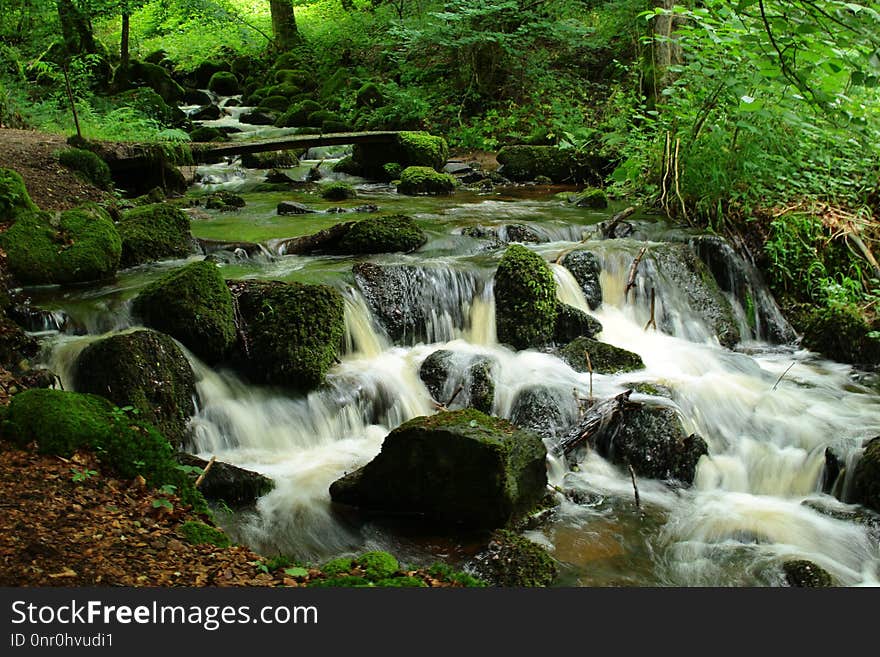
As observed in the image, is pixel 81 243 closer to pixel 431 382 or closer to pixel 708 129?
pixel 431 382

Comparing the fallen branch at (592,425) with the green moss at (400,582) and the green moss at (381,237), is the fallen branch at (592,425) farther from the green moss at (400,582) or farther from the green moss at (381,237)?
the green moss at (381,237)

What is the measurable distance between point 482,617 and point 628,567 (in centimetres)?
239

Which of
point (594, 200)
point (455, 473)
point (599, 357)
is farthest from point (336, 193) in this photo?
point (455, 473)

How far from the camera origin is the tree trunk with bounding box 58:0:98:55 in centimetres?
1769

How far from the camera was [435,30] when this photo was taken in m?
17.5

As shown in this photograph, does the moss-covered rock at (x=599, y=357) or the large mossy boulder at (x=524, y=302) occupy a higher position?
the large mossy boulder at (x=524, y=302)

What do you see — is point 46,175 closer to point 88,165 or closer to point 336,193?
point 88,165

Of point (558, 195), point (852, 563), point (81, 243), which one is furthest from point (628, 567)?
point (558, 195)

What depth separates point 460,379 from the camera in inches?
274

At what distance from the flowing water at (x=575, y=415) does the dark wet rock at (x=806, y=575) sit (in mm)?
109

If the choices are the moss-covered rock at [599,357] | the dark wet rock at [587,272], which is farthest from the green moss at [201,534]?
the dark wet rock at [587,272]

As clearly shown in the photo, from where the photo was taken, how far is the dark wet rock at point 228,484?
506 cm

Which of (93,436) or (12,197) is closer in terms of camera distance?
(93,436)

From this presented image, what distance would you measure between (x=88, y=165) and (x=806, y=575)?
34.2 ft
